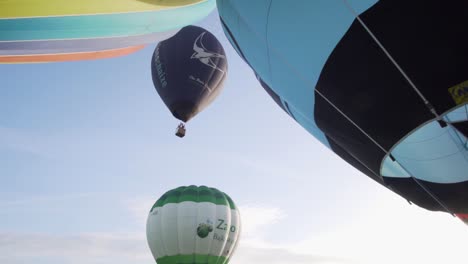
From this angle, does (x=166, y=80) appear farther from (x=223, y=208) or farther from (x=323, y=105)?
(x=323, y=105)

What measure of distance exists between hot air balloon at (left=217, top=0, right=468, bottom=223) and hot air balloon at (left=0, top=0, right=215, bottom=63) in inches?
111

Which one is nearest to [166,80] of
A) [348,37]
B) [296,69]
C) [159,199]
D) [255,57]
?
[159,199]

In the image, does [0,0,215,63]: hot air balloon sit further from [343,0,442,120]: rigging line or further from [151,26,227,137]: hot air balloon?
[343,0,442,120]: rigging line

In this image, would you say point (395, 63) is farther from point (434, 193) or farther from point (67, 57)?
point (67, 57)

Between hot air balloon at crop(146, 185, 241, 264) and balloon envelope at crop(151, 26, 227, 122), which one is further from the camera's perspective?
hot air balloon at crop(146, 185, 241, 264)

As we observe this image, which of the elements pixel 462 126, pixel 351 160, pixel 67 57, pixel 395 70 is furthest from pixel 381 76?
pixel 67 57

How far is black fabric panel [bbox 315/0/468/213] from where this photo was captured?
538 cm

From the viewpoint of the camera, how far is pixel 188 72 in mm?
15477

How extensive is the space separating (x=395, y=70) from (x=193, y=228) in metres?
13.5

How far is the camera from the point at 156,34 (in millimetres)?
11117

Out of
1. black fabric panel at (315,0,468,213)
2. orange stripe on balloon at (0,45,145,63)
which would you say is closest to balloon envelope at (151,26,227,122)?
orange stripe on balloon at (0,45,145,63)

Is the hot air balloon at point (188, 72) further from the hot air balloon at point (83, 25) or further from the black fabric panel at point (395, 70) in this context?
the black fabric panel at point (395, 70)

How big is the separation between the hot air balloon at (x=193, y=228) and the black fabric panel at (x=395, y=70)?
39.5 ft

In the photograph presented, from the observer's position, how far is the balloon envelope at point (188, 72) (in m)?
15.5
